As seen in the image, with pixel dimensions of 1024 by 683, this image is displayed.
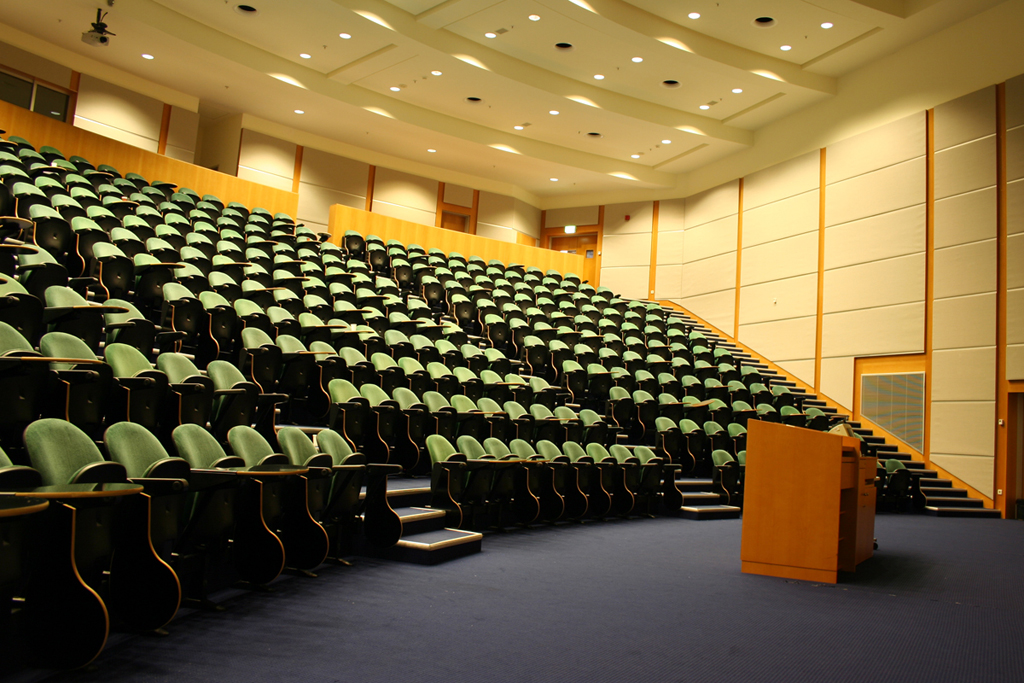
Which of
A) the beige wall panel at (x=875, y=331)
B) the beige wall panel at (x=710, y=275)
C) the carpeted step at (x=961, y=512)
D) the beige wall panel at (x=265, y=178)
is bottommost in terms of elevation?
the carpeted step at (x=961, y=512)

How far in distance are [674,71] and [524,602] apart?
6.46 m

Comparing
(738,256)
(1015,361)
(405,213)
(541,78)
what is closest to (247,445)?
(1015,361)

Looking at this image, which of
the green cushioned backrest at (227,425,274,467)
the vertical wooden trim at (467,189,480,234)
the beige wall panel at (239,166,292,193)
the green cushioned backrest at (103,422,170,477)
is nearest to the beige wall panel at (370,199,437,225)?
the vertical wooden trim at (467,189,480,234)

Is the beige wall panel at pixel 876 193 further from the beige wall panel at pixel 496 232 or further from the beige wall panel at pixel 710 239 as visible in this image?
the beige wall panel at pixel 496 232

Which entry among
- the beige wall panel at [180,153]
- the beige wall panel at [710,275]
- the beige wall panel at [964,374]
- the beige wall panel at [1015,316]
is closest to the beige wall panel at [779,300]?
the beige wall panel at [710,275]

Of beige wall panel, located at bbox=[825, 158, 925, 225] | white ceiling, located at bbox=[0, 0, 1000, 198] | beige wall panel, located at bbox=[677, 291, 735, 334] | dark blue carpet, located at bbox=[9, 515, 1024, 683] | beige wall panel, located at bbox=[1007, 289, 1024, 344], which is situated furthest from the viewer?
beige wall panel, located at bbox=[677, 291, 735, 334]

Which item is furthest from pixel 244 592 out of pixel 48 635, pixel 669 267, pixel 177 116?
pixel 669 267

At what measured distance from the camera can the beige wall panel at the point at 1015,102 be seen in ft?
19.7

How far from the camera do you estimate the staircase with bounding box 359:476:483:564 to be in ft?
9.42

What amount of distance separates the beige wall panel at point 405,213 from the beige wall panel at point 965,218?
244 inches

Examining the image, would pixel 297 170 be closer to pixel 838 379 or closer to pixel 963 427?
pixel 838 379

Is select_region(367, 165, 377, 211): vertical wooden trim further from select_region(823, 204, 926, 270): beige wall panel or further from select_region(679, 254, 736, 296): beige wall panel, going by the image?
select_region(823, 204, 926, 270): beige wall panel

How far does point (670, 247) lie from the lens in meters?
10.1

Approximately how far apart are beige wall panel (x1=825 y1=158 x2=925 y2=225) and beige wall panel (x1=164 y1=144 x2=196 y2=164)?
23.5 feet
